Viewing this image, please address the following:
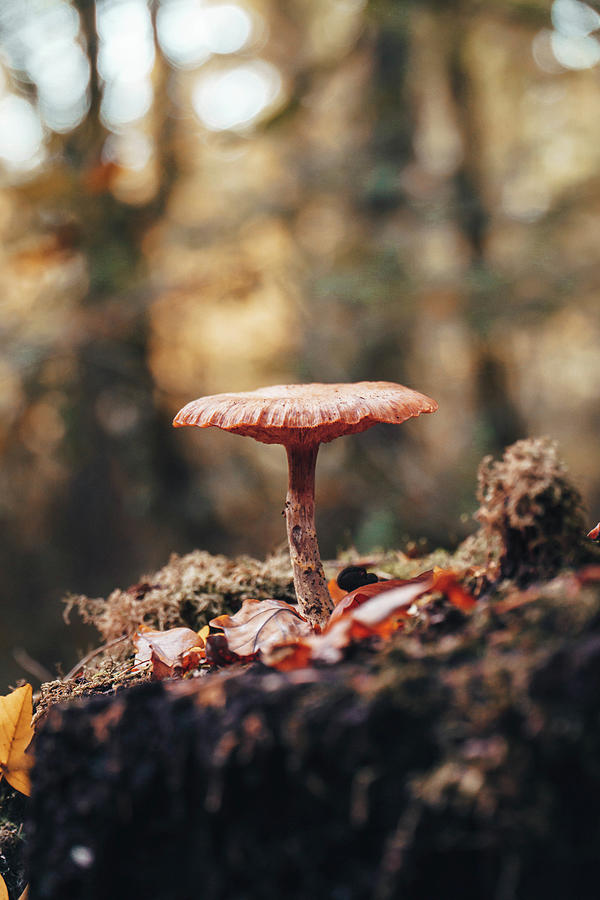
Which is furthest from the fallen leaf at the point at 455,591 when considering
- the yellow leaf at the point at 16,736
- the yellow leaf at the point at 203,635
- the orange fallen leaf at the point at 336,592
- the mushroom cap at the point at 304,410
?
the yellow leaf at the point at 16,736

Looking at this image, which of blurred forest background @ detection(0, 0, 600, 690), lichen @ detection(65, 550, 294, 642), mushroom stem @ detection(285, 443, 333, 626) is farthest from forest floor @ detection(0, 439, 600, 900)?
blurred forest background @ detection(0, 0, 600, 690)

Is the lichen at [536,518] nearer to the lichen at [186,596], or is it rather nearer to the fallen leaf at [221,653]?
the fallen leaf at [221,653]

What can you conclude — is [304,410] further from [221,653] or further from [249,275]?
[249,275]

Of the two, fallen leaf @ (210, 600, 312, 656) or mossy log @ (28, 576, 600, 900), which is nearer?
mossy log @ (28, 576, 600, 900)

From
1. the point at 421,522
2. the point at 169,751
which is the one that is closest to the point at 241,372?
the point at 421,522

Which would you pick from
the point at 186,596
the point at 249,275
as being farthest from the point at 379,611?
the point at 249,275

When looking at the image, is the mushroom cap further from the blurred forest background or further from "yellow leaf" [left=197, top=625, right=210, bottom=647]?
the blurred forest background

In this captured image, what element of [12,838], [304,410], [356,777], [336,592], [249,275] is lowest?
[356,777]
